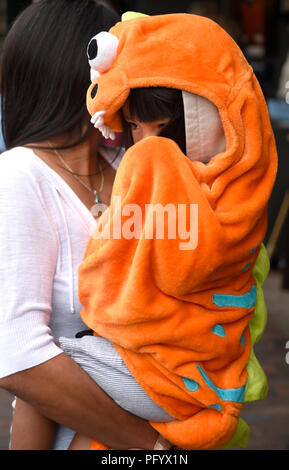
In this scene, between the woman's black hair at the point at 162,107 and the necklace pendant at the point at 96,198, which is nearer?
the woman's black hair at the point at 162,107

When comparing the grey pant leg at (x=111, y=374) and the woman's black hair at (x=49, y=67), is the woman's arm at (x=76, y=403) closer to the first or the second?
the grey pant leg at (x=111, y=374)

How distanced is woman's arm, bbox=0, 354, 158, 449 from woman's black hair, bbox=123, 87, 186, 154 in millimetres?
534

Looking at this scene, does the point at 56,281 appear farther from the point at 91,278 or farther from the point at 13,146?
the point at 13,146

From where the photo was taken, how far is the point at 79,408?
1.32 metres

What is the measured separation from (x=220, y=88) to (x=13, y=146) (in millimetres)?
580

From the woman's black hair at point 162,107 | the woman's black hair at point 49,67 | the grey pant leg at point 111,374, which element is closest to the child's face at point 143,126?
the woman's black hair at point 162,107

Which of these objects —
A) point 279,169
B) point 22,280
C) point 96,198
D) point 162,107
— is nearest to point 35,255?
point 22,280

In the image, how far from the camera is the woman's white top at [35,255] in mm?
1270

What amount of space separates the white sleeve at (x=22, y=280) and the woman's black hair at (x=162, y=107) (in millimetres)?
296

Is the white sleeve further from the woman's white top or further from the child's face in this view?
the child's face

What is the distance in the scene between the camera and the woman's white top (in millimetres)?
1270

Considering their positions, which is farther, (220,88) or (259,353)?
(259,353)

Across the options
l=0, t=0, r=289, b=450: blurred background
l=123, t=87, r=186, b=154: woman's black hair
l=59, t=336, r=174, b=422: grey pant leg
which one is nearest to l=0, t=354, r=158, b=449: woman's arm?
l=59, t=336, r=174, b=422: grey pant leg
